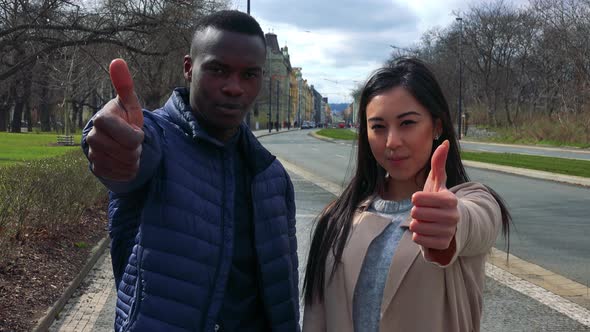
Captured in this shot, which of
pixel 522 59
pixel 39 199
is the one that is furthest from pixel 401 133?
pixel 522 59

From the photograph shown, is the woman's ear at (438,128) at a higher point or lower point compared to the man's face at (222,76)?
lower

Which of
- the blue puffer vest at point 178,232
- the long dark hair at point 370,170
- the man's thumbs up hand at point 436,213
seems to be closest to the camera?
the man's thumbs up hand at point 436,213

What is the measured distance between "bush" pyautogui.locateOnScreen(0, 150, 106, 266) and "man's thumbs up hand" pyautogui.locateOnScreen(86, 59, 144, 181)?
4436 mm

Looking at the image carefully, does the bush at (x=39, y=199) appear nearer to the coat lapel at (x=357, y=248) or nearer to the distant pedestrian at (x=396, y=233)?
the distant pedestrian at (x=396, y=233)

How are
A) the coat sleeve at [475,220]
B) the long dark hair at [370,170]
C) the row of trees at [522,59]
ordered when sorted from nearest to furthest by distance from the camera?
the coat sleeve at [475,220], the long dark hair at [370,170], the row of trees at [522,59]

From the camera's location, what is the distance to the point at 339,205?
2.29 metres

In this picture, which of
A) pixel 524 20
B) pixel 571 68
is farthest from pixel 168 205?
pixel 524 20

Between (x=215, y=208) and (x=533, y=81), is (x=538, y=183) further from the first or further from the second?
(x=533, y=81)

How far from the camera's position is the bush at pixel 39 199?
6132 mm

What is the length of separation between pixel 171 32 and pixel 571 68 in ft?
144

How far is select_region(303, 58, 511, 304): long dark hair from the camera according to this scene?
204cm

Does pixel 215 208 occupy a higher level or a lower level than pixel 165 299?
higher

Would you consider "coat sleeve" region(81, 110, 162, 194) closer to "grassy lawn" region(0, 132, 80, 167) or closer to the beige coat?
the beige coat

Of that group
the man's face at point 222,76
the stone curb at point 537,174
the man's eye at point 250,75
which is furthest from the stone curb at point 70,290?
the stone curb at point 537,174
